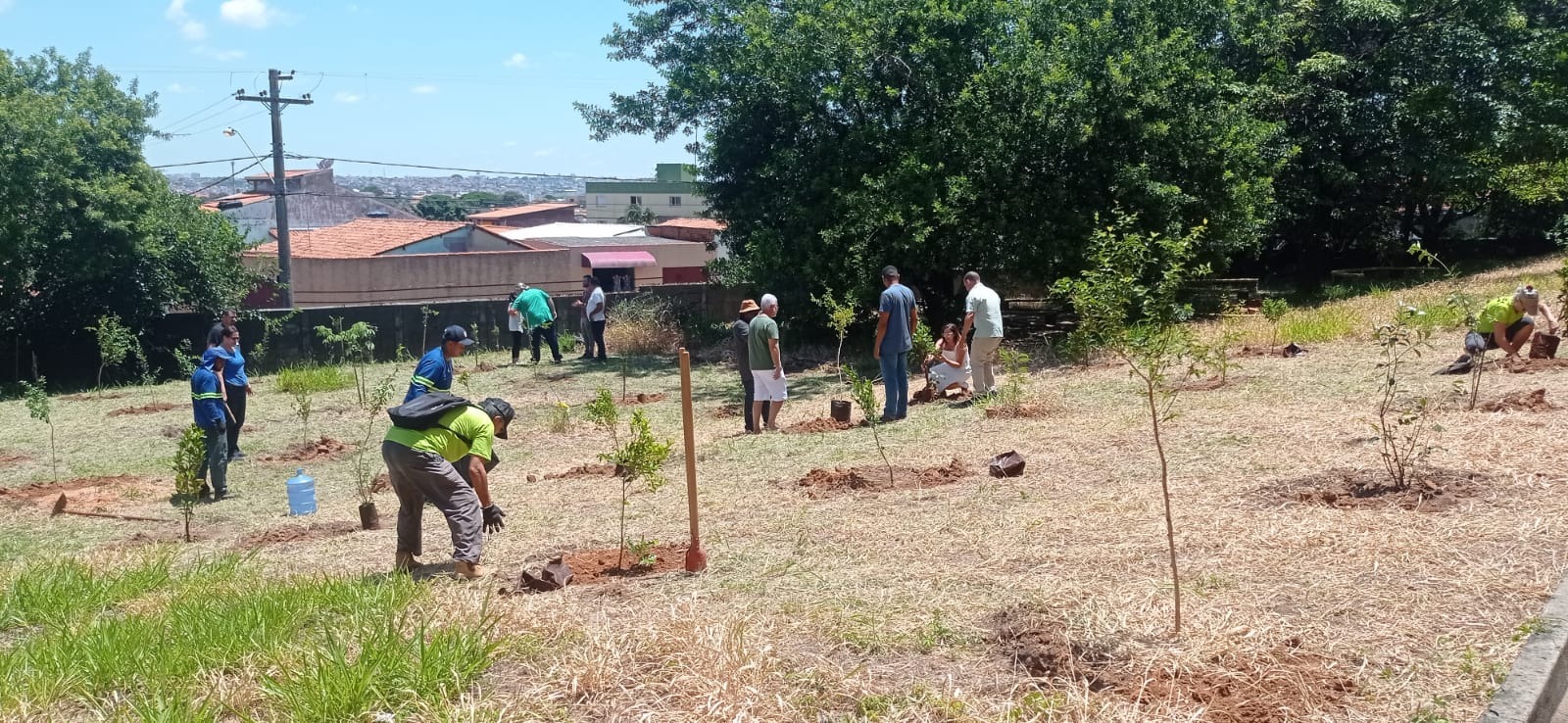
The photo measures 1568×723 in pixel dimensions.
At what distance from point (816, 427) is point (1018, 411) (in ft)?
6.68

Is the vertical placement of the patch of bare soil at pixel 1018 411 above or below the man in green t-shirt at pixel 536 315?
below

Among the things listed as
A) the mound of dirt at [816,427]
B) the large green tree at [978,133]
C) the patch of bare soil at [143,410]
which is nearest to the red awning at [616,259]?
the large green tree at [978,133]

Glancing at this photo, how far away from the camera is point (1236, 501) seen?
23.1 ft

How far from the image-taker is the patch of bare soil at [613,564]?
662 centimetres

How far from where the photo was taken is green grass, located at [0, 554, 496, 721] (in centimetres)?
453

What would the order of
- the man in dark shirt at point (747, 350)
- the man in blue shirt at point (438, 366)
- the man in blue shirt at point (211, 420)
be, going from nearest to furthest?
the man in blue shirt at point (438, 366) < the man in blue shirt at point (211, 420) < the man in dark shirt at point (747, 350)

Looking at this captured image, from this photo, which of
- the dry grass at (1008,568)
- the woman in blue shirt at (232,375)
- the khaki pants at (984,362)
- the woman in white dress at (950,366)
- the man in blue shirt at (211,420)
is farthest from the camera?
the woman in white dress at (950,366)

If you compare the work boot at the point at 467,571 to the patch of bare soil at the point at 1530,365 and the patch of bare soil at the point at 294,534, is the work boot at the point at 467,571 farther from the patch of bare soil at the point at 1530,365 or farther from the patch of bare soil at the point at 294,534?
the patch of bare soil at the point at 1530,365

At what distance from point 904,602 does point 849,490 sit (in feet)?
9.74

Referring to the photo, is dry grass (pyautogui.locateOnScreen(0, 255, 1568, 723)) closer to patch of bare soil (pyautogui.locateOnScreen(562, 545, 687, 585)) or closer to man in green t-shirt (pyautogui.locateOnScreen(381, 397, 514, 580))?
patch of bare soil (pyautogui.locateOnScreen(562, 545, 687, 585))

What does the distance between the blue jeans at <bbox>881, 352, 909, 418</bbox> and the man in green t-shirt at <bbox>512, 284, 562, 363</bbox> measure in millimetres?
10378

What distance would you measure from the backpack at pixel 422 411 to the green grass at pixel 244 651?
2.91ft

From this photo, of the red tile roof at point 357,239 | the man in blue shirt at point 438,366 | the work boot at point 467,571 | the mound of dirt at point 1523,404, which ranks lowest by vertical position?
the work boot at point 467,571

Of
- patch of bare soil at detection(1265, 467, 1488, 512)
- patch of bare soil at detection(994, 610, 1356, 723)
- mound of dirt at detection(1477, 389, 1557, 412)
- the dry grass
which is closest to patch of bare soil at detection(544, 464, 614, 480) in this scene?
the dry grass
